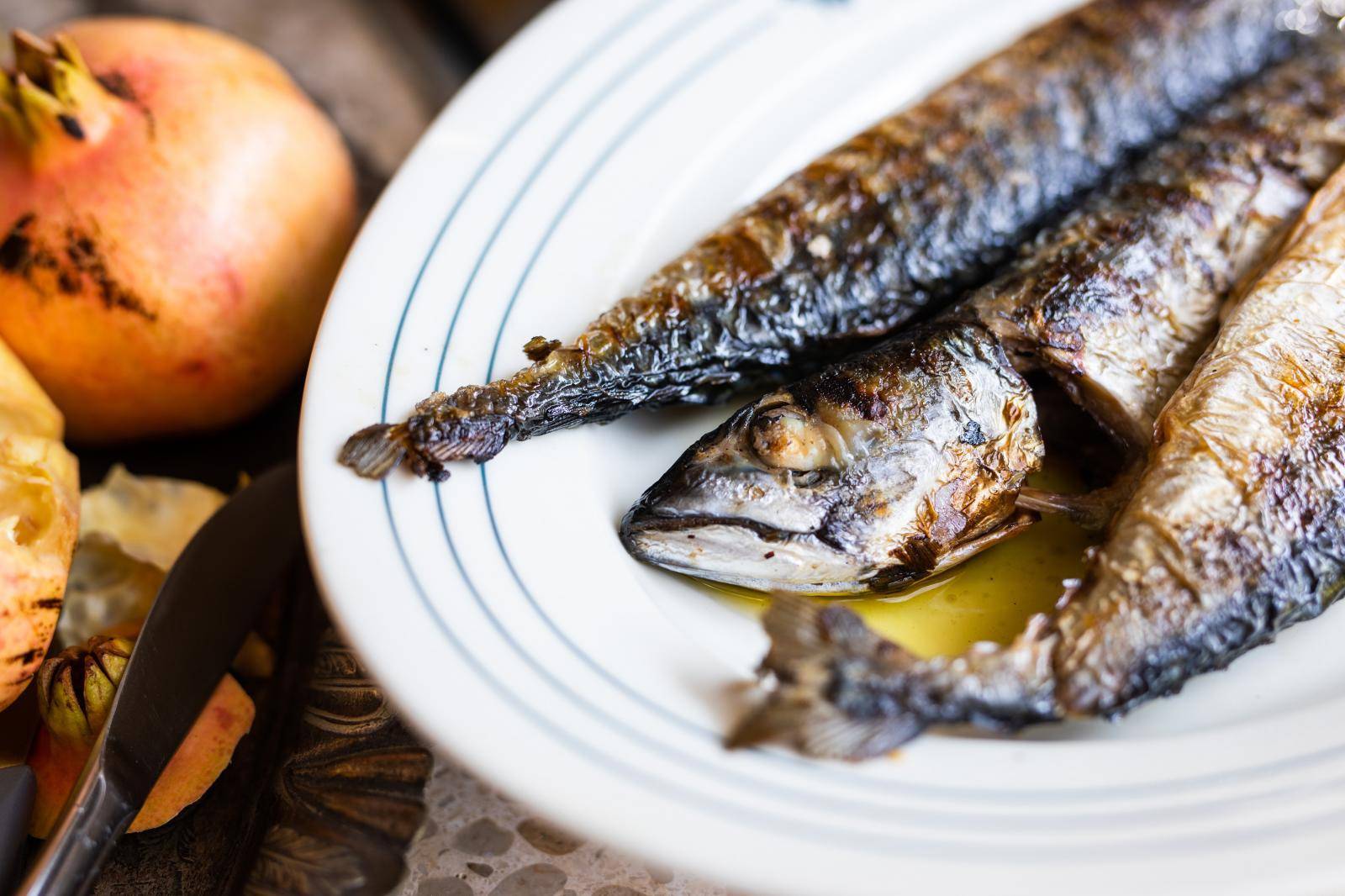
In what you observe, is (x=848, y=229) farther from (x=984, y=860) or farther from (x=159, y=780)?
(x=159, y=780)

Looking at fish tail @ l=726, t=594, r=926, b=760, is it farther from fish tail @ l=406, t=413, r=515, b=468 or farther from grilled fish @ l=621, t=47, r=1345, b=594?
fish tail @ l=406, t=413, r=515, b=468

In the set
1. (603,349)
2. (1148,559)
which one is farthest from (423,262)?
(1148,559)

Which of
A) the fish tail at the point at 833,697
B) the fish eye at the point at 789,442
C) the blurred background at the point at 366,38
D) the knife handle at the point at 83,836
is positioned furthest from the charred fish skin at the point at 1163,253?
the blurred background at the point at 366,38

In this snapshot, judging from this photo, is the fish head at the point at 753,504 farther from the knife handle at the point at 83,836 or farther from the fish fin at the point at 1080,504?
the knife handle at the point at 83,836

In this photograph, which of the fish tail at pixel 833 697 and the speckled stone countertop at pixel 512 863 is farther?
the speckled stone countertop at pixel 512 863

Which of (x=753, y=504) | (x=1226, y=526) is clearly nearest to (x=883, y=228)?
(x=753, y=504)

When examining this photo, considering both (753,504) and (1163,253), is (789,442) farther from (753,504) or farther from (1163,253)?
(1163,253)

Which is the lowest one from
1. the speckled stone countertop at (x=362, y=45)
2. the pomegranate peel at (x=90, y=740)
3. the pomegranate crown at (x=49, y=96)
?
the pomegranate peel at (x=90, y=740)

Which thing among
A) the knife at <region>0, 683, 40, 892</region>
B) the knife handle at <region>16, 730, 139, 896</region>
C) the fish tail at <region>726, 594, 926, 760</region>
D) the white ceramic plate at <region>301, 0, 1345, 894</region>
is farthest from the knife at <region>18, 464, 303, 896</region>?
the fish tail at <region>726, 594, 926, 760</region>
